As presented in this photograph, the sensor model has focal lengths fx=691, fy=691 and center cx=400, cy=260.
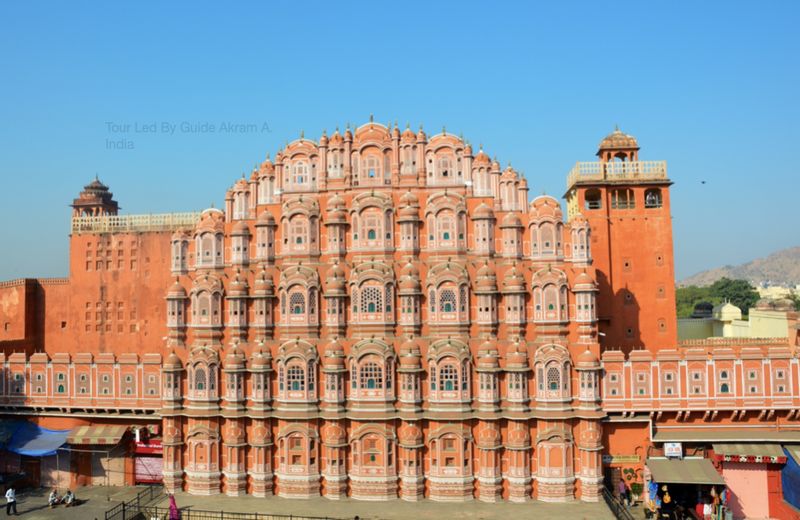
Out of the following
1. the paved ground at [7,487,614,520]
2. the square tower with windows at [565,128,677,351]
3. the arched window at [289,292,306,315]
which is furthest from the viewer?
the square tower with windows at [565,128,677,351]

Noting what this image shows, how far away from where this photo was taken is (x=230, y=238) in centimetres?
3619

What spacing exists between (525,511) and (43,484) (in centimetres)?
2592

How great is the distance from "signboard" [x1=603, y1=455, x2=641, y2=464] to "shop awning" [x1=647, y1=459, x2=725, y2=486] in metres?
0.93

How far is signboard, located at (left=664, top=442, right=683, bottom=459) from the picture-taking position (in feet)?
108

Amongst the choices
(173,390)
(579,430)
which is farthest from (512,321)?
(173,390)

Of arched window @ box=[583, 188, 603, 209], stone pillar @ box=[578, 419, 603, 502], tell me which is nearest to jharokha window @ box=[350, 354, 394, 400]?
stone pillar @ box=[578, 419, 603, 502]

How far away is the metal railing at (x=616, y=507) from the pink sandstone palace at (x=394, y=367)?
0.57 m

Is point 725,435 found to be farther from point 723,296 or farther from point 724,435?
point 723,296

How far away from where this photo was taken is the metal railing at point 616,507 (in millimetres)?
30538

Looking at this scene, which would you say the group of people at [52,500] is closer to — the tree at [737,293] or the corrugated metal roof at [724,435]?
the corrugated metal roof at [724,435]

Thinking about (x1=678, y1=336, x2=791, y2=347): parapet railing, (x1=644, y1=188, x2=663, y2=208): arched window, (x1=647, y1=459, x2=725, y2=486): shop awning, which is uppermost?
(x1=644, y1=188, x2=663, y2=208): arched window

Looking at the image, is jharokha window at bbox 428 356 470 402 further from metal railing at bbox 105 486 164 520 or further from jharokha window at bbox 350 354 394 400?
metal railing at bbox 105 486 164 520

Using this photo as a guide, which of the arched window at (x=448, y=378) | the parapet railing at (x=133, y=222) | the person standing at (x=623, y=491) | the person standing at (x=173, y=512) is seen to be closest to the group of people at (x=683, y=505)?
the person standing at (x=623, y=491)

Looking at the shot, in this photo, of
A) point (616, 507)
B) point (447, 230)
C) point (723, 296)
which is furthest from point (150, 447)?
point (723, 296)
